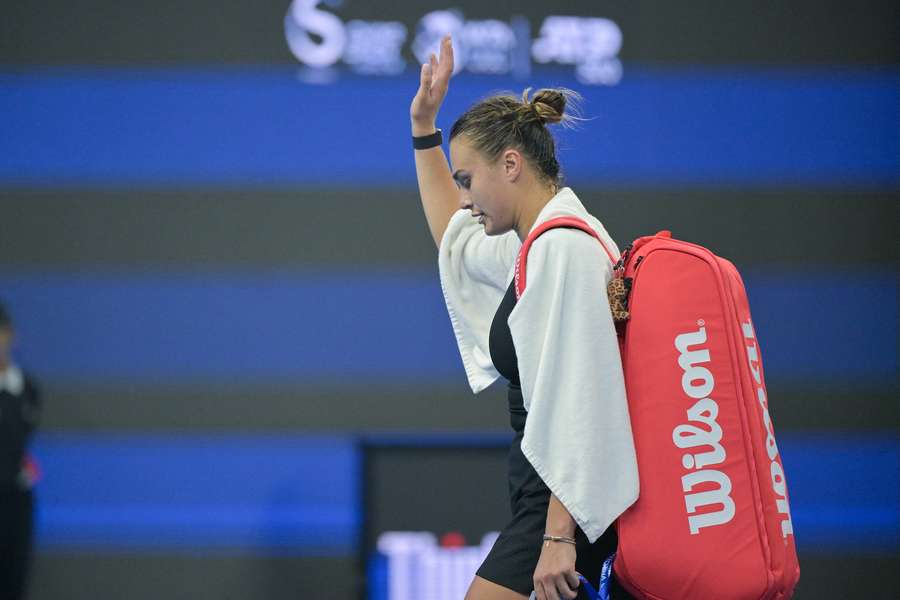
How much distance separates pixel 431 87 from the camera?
2426 mm

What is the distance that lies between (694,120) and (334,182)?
4.95 ft

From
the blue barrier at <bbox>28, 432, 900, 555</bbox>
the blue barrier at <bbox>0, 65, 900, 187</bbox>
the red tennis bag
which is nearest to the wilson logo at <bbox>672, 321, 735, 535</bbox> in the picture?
the red tennis bag

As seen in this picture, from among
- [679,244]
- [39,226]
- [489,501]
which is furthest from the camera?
[39,226]

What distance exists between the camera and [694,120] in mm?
4418

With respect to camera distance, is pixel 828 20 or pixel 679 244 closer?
pixel 679 244

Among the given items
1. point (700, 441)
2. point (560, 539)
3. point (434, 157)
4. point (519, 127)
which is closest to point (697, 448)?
point (700, 441)

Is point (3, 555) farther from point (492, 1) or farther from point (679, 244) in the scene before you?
point (679, 244)

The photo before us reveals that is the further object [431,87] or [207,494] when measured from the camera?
[207,494]

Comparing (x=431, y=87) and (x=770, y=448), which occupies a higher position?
(x=431, y=87)

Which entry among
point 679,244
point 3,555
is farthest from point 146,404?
point 679,244

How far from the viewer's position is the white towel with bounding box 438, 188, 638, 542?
6.15 feet

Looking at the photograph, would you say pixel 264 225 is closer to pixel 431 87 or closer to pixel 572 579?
pixel 431 87

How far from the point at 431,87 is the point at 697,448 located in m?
1.05

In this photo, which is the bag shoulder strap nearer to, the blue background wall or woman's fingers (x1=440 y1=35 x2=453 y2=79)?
woman's fingers (x1=440 y1=35 x2=453 y2=79)
